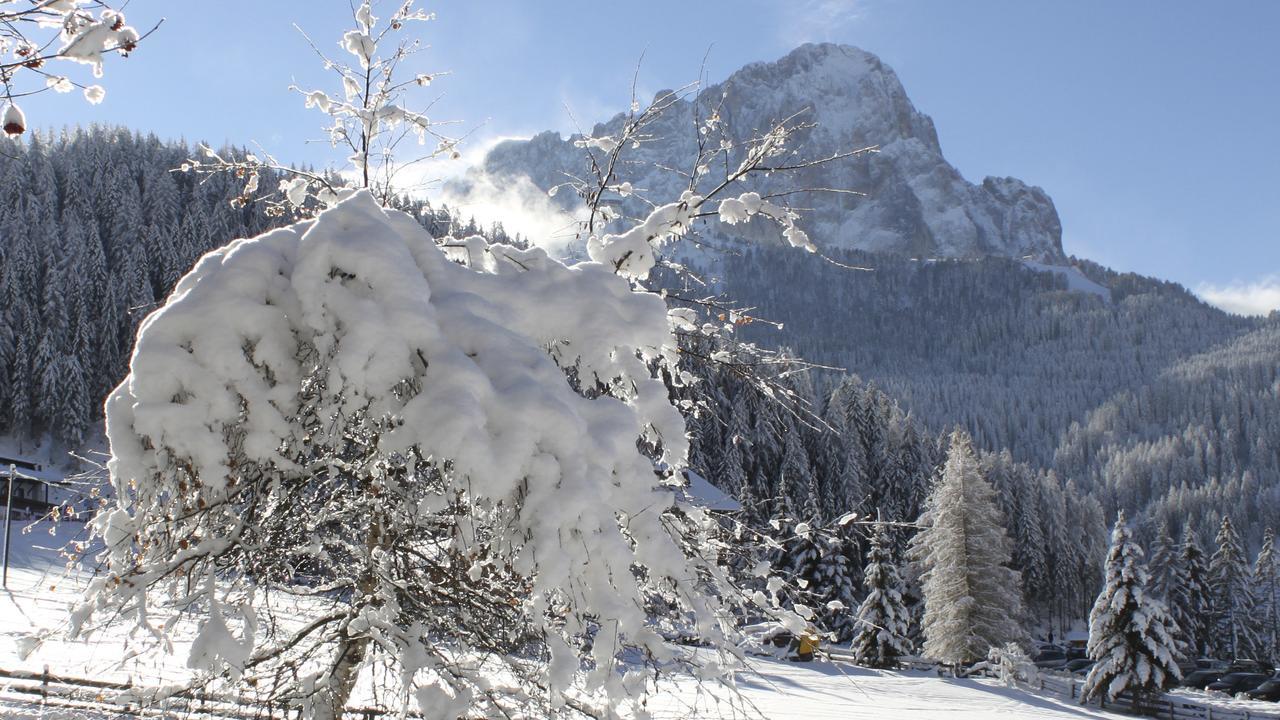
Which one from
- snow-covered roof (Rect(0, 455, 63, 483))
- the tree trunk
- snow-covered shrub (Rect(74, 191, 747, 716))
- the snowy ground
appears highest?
snow-covered shrub (Rect(74, 191, 747, 716))

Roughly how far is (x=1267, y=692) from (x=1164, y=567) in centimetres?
2530

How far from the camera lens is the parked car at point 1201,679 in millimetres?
33719

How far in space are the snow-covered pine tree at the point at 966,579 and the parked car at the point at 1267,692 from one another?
7.89 metres

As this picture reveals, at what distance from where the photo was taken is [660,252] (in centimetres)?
528

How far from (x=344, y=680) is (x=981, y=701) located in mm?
18575

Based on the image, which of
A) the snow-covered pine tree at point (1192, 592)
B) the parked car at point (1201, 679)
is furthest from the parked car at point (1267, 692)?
the snow-covered pine tree at point (1192, 592)

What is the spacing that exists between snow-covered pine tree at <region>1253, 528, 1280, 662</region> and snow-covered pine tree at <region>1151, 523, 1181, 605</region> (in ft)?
20.9

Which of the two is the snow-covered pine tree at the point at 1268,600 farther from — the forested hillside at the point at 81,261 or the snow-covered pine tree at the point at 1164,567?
the forested hillside at the point at 81,261

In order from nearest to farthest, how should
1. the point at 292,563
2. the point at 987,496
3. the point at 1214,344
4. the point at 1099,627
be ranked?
the point at 292,563
the point at 1099,627
the point at 987,496
the point at 1214,344

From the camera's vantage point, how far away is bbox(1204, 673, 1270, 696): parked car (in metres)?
31.8

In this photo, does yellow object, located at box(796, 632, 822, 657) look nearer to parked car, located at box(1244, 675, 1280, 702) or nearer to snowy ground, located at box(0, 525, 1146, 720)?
snowy ground, located at box(0, 525, 1146, 720)

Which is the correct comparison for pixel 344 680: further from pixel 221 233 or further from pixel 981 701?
pixel 221 233

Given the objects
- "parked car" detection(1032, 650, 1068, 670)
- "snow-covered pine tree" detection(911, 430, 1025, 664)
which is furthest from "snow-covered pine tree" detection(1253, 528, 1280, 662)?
"snow-covered pine tree" detection(911, 430, 1025, 664)

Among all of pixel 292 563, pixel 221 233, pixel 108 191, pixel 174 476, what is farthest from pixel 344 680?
pixel 108 191
